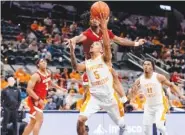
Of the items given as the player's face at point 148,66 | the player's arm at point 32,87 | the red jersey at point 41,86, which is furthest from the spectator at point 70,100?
the player's face at point 148,66

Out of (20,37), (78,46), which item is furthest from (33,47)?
(78,46)

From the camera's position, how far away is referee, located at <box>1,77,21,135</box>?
10.9m

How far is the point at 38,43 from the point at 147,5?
10.7 m

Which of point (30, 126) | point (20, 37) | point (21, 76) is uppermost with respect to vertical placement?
point (20, 37)

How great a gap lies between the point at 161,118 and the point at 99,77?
205cm

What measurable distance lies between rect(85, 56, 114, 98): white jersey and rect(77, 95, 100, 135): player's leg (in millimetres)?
144

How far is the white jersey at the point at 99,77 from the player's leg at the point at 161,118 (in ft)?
5.65

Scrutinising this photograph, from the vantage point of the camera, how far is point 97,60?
7957 millimetres

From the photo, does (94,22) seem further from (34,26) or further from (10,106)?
(34,26)

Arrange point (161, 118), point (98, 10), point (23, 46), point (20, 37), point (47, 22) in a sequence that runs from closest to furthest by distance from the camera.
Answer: point (98, 10)
point (161, 118)
point (23, 46)
point (20, 37)
point (47, 22)

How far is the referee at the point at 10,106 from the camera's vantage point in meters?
10.9

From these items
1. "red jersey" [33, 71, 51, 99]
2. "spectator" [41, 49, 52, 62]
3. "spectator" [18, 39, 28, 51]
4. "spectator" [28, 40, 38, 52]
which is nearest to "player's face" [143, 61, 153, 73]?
"red jersey" [33, 71, 51, 99]

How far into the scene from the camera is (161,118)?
9.30 m

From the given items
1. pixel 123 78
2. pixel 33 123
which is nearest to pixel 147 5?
pixel 123 78
